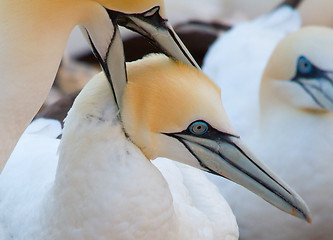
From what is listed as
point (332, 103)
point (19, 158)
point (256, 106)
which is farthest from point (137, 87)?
point (256, 106)

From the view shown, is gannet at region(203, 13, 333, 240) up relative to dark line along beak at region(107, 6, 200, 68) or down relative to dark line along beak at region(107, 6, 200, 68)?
down

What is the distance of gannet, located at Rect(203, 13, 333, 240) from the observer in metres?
3.46

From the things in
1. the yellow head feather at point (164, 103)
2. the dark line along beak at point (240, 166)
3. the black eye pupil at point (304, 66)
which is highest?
the yellow head feather at point (164, 103)

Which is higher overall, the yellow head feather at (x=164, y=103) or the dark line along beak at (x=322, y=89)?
the yellow head feather at (x=164, y=103)

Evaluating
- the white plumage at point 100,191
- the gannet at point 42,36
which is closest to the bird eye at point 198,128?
the white plumage at point 100,191

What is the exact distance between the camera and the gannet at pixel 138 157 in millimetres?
2285

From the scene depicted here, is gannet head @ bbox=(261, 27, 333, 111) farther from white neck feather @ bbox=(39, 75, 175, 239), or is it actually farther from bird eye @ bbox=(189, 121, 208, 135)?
white neck feather @ bbox=(39, 75, 175, 239)

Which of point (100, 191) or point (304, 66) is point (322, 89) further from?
point (100, 191)

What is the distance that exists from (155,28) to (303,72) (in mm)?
1411

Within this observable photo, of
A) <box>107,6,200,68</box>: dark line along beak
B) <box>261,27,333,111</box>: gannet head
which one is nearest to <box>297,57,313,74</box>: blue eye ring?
<box>261,27,333,111</box>: gannet head

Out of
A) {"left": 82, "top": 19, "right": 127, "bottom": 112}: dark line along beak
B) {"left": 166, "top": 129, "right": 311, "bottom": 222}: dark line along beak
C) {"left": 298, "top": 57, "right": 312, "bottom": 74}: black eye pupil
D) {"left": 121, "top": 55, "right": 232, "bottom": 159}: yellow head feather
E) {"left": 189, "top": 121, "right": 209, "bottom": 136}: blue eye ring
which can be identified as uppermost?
{"left": 82, "top": 19, "right": 127, "bottom": 112}: dark line along beak

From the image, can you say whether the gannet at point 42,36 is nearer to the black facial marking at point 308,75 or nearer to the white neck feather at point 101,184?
the white neck feather at point 101,184

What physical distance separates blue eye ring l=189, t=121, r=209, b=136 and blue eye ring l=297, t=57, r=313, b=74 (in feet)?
4.06

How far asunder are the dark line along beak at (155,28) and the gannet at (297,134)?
1.25m
